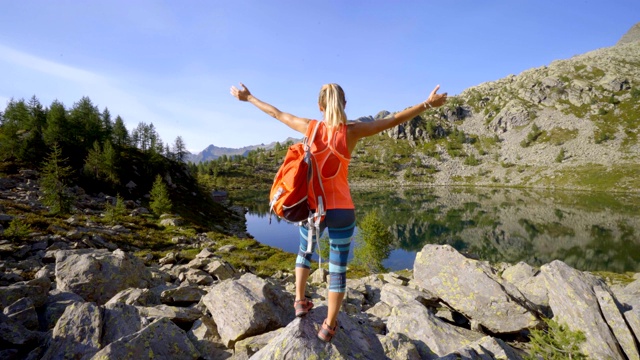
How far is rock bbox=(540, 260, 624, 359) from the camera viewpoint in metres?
9.06

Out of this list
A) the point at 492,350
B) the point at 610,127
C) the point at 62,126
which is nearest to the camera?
the point at 492,350

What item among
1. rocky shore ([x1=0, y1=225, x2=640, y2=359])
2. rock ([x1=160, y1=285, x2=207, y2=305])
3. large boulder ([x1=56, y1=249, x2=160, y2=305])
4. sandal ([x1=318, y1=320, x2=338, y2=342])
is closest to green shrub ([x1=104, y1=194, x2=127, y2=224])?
rocky shore ([x1=0, y1=225, x2=640, y2=359])

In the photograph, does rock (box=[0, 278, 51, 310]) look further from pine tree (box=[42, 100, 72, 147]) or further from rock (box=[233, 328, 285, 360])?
pine tree (box=[42, 100, 72, 147])

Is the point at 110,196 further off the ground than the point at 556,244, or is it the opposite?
the point at 110,196

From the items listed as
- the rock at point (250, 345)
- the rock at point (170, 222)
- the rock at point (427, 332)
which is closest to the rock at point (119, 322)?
the rock at point (250, 345)

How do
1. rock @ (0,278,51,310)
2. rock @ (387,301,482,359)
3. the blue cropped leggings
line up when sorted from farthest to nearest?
rock @ (387,301,482,359) → rock @ (0,278,51,310) → the blue cropped leggings

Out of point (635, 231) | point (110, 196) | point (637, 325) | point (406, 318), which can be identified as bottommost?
point (635, 231)

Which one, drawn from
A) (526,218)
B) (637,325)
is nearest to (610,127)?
(526,218)

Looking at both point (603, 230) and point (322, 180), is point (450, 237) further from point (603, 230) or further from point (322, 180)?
→ point (322, 180)

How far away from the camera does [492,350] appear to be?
7223 millimetres

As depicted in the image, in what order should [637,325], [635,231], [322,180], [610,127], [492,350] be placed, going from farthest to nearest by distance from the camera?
[610,127]
[635,231]
[637,325]
[492,350]
[322,180]

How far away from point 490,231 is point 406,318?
79181 millimetres

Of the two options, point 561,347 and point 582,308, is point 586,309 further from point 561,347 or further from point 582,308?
point 561,347

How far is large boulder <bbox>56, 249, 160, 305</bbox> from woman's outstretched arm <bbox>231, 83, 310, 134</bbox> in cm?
933
